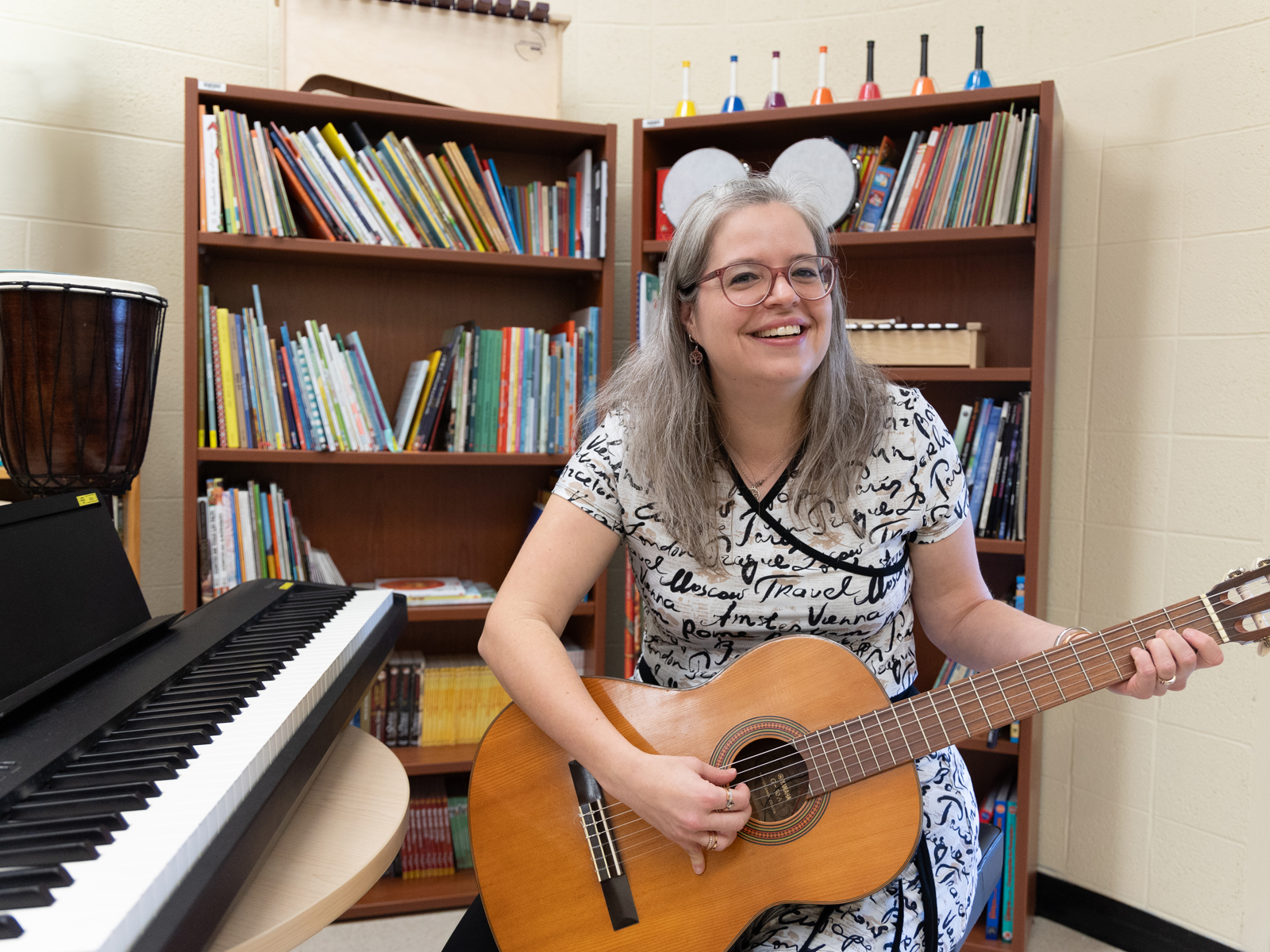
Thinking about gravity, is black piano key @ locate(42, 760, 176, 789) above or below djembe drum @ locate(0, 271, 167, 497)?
below

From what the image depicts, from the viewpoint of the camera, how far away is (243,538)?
214 centimetres

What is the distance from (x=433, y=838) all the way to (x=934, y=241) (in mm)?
1905

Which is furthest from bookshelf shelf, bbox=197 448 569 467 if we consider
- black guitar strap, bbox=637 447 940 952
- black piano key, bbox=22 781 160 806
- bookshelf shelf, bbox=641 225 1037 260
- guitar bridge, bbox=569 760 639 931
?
black piano key, bbox=22 781 160 806

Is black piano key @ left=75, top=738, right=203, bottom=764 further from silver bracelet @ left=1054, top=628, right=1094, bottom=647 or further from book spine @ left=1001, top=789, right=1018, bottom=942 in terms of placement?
Answer: book spine @ left=1001, top=789, right=1018, bottom=942

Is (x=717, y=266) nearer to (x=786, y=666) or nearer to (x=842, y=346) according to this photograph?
(x=842, y=346)

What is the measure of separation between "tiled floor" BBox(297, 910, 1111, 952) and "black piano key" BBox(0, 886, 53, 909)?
1662 millimetres

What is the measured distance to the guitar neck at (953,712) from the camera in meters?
1.10

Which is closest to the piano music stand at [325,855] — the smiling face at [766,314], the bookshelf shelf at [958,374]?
the smiling face at [766,314]

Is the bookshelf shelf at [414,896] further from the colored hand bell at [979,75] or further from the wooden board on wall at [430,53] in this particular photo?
the colored hand bell at [979,75]

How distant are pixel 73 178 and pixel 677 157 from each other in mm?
1500

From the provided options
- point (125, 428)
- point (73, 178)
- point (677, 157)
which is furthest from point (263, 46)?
point (125, 428)

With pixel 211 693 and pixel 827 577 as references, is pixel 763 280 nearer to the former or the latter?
pixel 827 577

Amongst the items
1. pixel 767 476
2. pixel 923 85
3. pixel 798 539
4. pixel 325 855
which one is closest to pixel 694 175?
pixel 923 85

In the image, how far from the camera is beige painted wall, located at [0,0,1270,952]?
194 centimetres
